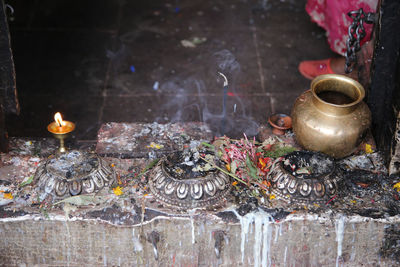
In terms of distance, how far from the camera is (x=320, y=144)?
3.39 metres

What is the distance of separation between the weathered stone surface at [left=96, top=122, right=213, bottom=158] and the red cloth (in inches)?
78.8

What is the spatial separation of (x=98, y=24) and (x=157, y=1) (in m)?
0.99

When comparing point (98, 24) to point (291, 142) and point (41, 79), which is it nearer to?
point (41, 79)

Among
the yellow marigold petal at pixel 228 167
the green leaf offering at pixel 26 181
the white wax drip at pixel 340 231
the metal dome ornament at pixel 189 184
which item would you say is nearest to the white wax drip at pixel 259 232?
the metal dome ornament at pixel 189 184

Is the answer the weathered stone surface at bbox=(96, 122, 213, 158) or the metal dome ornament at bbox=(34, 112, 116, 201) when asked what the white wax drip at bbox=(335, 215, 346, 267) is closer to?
→ the weathered stone surface at bbox=(96, 122, 213, 158)

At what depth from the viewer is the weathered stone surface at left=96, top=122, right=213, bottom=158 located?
3.68 m

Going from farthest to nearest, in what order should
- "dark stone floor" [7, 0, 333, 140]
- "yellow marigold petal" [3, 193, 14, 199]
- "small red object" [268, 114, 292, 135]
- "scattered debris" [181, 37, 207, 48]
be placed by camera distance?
"scattered debris" [181, 37, 207, 48] → "dark stone floor" [7, 0, 333, 140] → "small red object" [268, 114, 292, 135] → "yellow marigold petal" [3, 193, 14, 199]

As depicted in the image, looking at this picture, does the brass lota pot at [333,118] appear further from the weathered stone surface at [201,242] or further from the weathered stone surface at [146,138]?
the weathered stone surface at [146,138]

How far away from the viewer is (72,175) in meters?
3.15

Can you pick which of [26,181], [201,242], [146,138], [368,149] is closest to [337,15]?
[368,149]

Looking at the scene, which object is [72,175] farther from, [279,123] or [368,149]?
[368,149]

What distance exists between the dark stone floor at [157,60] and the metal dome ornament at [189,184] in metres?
1.18

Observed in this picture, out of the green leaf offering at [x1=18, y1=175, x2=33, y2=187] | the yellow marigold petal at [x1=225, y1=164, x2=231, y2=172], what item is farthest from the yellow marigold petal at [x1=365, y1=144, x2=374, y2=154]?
the green leaf offering at [x1=18, y1=175, x2=33, y2=187]

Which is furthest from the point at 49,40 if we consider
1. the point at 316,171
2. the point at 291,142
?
the point at 316,171
